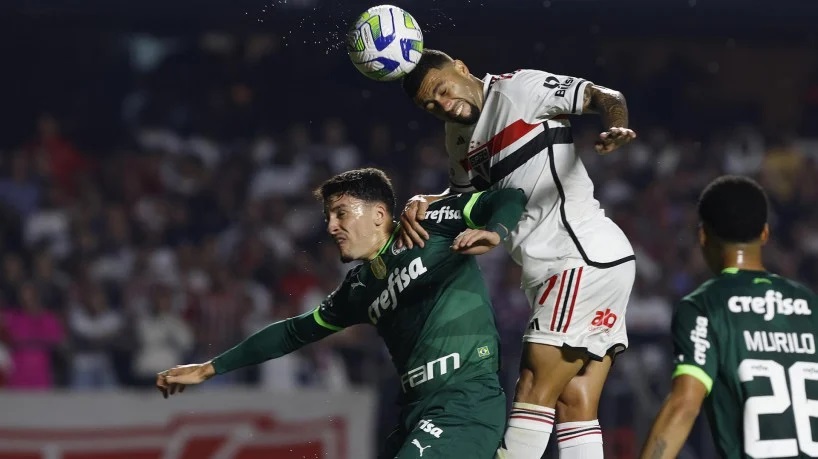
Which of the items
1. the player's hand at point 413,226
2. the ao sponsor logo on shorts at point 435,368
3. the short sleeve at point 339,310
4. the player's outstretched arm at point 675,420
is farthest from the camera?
the short sleeve at point 339,310

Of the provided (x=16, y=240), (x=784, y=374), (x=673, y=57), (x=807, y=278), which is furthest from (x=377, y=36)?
(x=673, y=57)

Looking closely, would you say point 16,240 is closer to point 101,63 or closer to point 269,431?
point 101,63

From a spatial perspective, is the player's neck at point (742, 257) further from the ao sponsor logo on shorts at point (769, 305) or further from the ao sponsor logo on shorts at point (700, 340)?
the ao sponsor logo on shorts at point (700, 340)

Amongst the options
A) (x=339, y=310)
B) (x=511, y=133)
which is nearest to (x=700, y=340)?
(x=511, y=133)

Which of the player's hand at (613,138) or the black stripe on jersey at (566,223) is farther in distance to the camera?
the black stripe on jersey at (566,223)

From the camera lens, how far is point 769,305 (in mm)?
3914

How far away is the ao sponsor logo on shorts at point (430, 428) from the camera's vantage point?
489 centimetres

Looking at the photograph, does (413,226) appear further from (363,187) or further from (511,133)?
(511,133)

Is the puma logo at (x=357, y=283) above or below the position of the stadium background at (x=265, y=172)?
below

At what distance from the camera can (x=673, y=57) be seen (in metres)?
14.2

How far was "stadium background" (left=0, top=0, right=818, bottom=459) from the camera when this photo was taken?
9898 millimetres

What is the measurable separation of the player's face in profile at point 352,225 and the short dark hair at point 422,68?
582 mm

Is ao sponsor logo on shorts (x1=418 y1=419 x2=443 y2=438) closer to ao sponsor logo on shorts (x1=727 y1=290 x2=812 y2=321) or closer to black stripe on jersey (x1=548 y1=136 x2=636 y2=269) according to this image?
black stripe on jersey (x1=548 y1=136 x2=636 y2=269)

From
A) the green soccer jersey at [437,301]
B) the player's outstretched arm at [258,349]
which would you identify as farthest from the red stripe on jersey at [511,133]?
the player's outstretched arm at [258,349]
